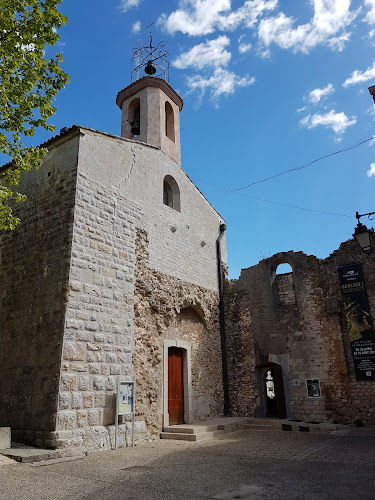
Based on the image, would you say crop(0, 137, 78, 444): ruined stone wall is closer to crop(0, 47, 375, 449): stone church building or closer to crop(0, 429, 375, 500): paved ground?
crop(0, 47, 375, 449): stone church building

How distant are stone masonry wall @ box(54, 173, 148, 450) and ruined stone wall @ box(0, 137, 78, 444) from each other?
0.72ft

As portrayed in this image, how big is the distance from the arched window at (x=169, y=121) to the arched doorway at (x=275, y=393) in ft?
28.0

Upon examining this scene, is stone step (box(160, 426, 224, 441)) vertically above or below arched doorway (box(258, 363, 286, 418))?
below

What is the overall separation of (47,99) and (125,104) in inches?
283

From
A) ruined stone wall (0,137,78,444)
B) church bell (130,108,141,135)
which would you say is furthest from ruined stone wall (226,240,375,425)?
ruined stone wall (0,137,78,444)

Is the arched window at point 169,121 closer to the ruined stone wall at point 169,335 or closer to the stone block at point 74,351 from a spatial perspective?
the ruined stone wall at point 169,335

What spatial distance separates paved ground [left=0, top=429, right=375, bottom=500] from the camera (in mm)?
3955

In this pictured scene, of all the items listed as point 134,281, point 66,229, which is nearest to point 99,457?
point 134,281

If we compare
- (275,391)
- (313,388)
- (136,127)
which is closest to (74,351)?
(275,391)

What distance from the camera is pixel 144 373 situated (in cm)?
867

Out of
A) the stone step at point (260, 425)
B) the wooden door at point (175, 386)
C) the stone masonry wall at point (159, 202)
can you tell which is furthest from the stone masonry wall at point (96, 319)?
the stone step at point (260, 425)

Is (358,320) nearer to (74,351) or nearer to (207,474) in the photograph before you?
(207,474)

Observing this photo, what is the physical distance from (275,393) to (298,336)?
1976mm

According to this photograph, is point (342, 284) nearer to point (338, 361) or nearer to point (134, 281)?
point (338, 361)
